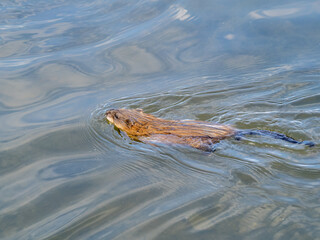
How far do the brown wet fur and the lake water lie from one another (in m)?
0.11

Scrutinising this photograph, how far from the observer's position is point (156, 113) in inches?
214

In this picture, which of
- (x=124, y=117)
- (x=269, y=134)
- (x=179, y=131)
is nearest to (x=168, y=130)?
(x=179, y=131)

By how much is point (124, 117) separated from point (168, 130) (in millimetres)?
680

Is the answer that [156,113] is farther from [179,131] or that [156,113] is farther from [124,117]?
[179,131]

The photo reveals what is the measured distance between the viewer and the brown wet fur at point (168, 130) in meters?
4.59

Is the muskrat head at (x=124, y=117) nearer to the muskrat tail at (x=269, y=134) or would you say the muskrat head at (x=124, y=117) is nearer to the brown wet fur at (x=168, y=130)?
the brown wet fur at (x=168, y=130)

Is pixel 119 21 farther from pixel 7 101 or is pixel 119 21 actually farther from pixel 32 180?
pixel 32 180

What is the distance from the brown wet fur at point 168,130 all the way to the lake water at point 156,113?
11 centimetres

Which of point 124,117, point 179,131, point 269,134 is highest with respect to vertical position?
point 124,117

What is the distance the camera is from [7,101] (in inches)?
227

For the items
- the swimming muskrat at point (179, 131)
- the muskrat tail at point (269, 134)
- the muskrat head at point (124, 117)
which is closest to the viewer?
the muskrat tail at point (269, 134)

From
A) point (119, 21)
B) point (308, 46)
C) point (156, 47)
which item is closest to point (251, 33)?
point (308, 46)

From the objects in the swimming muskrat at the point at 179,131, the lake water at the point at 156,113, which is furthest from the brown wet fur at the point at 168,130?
the lake water at the point at 156,113

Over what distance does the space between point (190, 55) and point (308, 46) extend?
1866 mm
